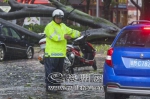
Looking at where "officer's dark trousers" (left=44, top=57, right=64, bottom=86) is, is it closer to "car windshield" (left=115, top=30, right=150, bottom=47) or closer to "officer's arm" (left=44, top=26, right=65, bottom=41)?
"officer's arm" (left=44, top=26, right=65, bottom=41)

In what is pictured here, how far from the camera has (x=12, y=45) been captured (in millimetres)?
21281

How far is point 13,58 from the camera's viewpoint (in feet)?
74.1

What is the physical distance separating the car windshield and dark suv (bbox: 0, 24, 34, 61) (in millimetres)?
11707

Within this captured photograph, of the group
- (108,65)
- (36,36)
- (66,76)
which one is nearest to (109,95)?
(108,65)

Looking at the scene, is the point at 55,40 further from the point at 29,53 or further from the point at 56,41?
the point at 29,53

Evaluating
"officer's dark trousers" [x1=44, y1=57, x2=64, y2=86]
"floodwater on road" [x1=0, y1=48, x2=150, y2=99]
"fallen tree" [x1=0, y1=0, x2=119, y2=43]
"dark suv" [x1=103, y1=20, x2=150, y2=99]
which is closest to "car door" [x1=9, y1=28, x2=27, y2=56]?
"fallen tree" [x1=0, y1=0, x2=119, y2=43]

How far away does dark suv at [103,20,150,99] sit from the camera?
335 inches

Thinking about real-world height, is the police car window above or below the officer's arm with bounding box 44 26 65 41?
below

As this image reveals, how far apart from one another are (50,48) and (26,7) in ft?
42.2

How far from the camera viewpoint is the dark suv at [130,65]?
8516mm

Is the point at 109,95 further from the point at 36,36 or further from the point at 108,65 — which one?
→ the point at 36,36

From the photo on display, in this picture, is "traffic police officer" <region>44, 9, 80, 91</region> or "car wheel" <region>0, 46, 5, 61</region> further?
"car wheel" <region>0, 46, 5, 61</region>

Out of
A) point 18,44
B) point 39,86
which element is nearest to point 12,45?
point 18,44

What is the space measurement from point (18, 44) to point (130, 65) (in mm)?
13723
